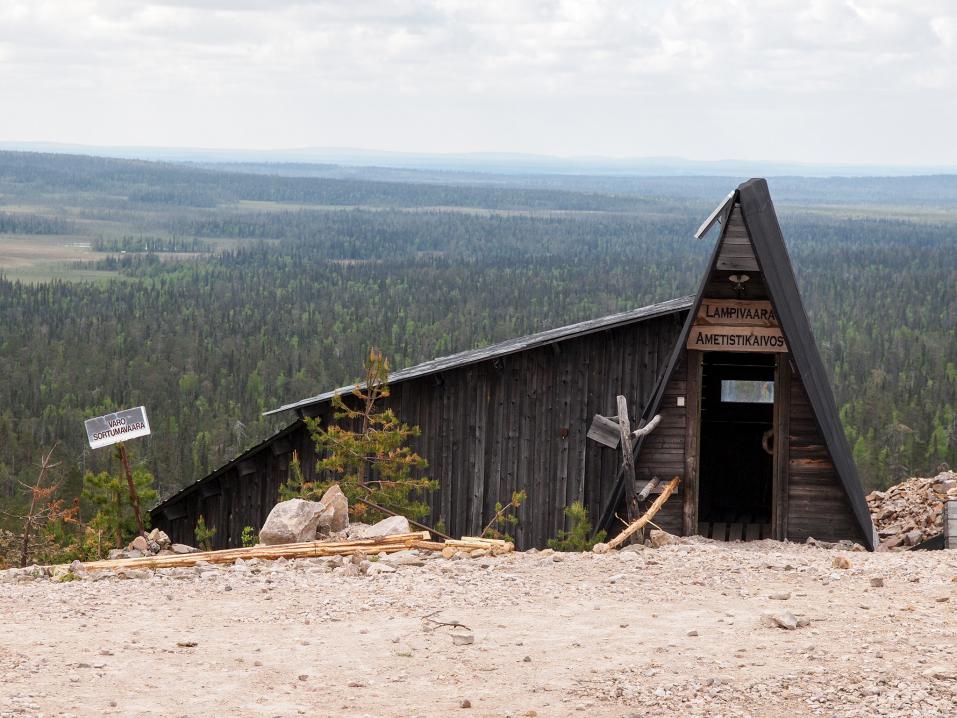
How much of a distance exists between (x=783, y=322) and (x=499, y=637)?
6032 mm

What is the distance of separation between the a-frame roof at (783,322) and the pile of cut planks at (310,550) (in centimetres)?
325

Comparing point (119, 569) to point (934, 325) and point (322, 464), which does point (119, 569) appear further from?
point (934, 325)

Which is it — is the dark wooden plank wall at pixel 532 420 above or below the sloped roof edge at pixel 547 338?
below

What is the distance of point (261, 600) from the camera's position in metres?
10.0

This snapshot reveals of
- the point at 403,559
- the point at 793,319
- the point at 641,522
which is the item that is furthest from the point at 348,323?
→ the point at 403,559

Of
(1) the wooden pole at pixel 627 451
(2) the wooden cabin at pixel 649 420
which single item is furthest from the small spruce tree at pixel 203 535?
(1) the wooden pole at pixel 627 451

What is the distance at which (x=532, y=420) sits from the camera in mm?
17625

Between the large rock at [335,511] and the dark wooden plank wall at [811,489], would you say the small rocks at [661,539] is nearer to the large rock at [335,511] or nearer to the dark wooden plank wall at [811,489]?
the dark wooden plank wall at [811,489]

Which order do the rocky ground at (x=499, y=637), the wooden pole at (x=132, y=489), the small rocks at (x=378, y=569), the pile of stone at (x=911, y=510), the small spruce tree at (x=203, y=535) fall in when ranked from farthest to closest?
the pile of stone at (x=911, y=510) < the small spruce tree at (x=203, y=535) < the wooden pole at (x=132, y=489) < the small rocks at (x=378, y=569) < the rocky ground at (x=499, y=637)

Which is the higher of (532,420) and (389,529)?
(532,420)

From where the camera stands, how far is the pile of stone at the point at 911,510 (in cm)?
1741

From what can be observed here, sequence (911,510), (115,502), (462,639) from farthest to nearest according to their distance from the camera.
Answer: (911,510), (115,502), (462,639)

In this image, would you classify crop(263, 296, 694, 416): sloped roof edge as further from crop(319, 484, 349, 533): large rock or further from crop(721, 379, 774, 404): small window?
crop(319, 484, 349, 533): large rock

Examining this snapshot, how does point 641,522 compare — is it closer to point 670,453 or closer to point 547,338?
point 670,453
